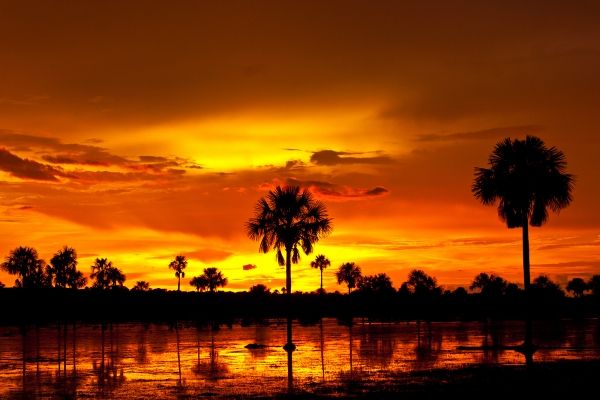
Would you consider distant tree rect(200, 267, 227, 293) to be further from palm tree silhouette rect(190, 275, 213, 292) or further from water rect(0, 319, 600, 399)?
water rect(0, 319, 600, 399)

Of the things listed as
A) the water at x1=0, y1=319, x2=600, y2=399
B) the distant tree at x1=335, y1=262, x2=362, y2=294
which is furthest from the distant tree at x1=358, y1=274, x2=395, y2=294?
the water at x1=0, y1=319, x2=600, y2=399

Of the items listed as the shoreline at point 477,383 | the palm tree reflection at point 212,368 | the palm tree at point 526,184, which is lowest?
the palm tree reflection at point 212,368

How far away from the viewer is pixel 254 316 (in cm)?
14375

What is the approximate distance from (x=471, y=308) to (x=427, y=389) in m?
124

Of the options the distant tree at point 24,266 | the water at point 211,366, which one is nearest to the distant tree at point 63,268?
the distant tree at point 24,266

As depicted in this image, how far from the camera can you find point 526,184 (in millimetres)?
44406

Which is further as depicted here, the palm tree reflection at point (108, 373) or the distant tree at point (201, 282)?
the distant tree at point (201, 282)

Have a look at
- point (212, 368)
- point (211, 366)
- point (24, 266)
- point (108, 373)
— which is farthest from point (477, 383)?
point (24, 266)

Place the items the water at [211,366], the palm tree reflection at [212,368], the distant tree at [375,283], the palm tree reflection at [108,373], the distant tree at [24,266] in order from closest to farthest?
the water at [211,366] → the palm tree reflection at [108,373] → the palm tree reflection at [212,368] → the distant tree at [24,266] → the distant tree at [375,283]

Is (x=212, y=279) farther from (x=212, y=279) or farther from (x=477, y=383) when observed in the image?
(x=477, y=383)

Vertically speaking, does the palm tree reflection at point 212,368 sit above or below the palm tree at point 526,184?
below

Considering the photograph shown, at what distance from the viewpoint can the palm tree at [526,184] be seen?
44406 mm

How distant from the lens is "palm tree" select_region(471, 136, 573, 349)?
44406mm

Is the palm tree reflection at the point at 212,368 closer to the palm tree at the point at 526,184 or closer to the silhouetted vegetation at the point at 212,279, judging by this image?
the palm tree at the point at 526,184
